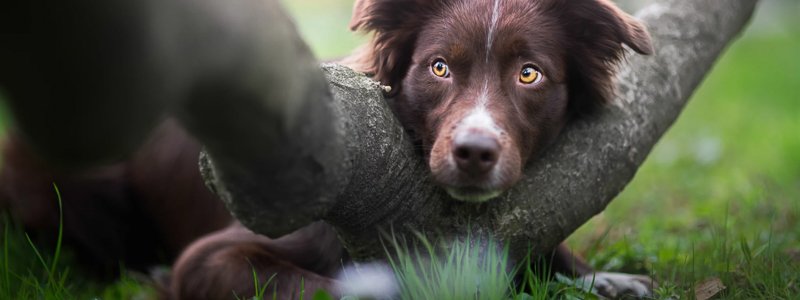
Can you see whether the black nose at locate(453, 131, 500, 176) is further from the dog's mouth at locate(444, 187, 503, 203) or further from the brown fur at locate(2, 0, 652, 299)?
the dog's mouth at locate(444, 187, 503, 203)

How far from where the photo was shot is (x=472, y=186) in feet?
9.30

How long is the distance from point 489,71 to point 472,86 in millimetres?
100

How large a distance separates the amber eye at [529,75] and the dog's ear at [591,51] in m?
0.28

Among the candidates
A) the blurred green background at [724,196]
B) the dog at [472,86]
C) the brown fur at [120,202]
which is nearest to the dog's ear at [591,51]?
the dog at [472,86]

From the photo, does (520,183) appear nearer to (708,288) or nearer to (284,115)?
(708,288)

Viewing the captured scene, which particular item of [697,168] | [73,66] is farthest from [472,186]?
[697,168]

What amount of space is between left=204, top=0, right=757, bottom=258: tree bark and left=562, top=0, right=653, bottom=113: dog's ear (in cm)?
9

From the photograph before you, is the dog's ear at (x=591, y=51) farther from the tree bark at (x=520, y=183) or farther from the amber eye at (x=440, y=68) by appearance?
the amber eye at (x=440, y=68)

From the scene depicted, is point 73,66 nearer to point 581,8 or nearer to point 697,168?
point 581,8

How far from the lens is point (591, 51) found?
337 cm

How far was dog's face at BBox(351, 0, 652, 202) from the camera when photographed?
111 inches

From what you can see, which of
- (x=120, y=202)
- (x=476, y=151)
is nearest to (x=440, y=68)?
(x=476, y=151)

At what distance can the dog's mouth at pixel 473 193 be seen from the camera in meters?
2.85

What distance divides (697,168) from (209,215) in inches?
176
